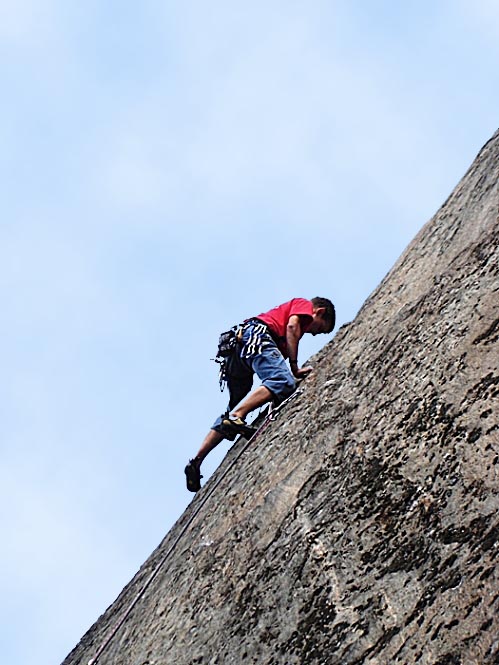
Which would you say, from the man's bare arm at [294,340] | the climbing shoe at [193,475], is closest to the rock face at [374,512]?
the man's bare arm at [294,340]

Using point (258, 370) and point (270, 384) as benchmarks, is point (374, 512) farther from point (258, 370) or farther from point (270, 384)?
point (258, 370)

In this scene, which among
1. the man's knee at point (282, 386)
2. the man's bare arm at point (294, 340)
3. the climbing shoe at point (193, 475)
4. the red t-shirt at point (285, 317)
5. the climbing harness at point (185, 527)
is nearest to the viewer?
the climbing harness at point (185, 527)

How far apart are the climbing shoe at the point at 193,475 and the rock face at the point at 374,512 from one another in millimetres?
939

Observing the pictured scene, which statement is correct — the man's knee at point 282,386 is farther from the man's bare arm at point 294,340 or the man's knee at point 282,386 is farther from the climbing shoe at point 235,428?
the climbing shoe at point 235,428

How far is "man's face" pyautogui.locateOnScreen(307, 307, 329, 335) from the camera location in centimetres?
927

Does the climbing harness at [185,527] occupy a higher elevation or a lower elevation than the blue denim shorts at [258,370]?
lower

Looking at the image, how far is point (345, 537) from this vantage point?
568 cm

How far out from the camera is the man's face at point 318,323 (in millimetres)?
9266

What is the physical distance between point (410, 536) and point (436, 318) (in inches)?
71.6

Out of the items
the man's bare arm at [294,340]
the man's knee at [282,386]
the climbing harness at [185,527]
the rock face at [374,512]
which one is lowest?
the rock face at [374,512]

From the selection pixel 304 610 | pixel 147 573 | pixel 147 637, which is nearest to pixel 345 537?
pixel 304 610

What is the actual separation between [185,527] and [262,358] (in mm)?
1948

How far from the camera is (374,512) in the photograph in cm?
Answer: 564

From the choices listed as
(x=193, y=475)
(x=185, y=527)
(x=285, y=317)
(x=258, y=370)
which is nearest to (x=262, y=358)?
(x=258, y=370)
